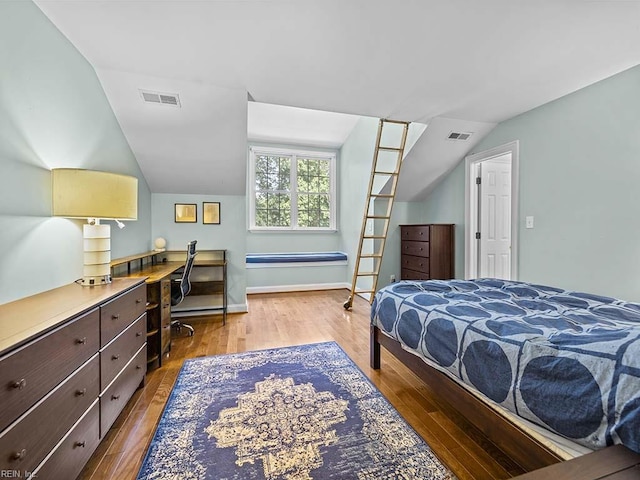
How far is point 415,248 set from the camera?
4.24 meters

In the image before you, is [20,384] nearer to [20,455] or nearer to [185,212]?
[20,455]

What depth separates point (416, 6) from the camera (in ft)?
5.43

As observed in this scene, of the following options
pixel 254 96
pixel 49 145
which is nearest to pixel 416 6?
pixel 254 96

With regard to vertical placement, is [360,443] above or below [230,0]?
below

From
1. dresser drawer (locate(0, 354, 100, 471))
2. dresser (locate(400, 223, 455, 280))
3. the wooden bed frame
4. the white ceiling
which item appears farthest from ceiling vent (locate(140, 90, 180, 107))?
Answer: dresser (locate(400, 223, 455, 280))

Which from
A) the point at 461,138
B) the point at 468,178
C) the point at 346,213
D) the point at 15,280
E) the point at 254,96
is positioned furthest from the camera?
the point at 346,213

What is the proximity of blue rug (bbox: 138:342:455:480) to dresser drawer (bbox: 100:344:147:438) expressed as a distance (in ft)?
0.79

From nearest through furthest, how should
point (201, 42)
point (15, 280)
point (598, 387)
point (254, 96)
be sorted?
point (598, 387), point (15, 280), point (201, 42), point (254, 96)

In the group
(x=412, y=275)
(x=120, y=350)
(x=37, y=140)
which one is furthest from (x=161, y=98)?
(x=412, y=275)

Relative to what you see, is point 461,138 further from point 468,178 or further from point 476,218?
point 476,218

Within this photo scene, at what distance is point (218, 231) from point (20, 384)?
2965 mm

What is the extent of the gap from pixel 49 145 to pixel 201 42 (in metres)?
1.12

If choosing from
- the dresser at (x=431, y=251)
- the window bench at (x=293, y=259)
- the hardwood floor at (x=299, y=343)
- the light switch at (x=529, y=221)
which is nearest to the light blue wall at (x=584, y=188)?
the light switch at (x=529, y=221)

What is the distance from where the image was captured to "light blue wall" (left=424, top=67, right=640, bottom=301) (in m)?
2.29
